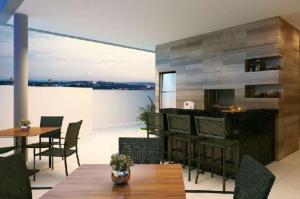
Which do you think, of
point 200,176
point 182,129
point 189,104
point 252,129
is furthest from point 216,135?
point 189,104

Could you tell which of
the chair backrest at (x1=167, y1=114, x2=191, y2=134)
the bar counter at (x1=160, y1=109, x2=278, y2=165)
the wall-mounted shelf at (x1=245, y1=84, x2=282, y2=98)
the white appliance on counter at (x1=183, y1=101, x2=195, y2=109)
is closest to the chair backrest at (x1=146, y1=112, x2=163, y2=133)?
the bar counter at (x1=160, y1=109, x2=278, y2=165)

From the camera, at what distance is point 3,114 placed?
564 cm

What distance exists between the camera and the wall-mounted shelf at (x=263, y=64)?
18.0ft

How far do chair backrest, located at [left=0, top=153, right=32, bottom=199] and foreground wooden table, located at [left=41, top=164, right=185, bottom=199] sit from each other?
0.33 meters

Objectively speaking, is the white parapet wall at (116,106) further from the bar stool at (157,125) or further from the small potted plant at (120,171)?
the small potted plant at (120,171)

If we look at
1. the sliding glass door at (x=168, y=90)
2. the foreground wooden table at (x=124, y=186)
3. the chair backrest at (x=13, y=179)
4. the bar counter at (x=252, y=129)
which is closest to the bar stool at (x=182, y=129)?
the bar counter at (x=252, y=129)

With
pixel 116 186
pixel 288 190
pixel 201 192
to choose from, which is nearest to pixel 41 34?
pixel 201 192

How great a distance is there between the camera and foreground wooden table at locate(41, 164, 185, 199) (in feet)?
5.36

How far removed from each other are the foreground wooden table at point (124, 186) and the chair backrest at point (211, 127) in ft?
5.43

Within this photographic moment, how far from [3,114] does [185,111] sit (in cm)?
405

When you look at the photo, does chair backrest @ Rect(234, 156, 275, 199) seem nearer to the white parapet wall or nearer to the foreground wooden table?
the foreground wooden table

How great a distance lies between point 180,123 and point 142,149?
1.77 m

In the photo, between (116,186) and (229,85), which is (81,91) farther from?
(116,186)

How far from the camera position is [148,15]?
17.4 ft
